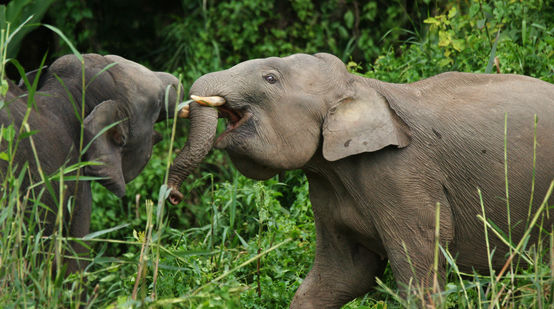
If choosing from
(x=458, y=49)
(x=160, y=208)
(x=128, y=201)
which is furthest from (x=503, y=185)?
(x=128, y=201)

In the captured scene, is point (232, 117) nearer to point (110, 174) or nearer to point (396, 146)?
point (396, 146)

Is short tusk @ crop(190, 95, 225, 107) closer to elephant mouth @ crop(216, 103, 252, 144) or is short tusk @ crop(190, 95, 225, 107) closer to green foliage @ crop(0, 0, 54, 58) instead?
elephant mouth @ crop(216, 103, 252, 144)

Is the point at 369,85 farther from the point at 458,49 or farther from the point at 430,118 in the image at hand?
the point at 458,49

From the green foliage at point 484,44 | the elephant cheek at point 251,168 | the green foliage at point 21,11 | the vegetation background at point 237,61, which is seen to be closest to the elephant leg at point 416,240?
the vegetation background at point 237,61

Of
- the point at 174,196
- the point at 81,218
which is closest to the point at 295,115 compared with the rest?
the point at 174,196

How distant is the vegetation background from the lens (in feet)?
12.4

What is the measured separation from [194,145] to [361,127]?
2.54 ft

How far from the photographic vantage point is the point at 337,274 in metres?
4.57

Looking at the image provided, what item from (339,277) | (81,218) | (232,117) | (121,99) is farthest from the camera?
(121,99)

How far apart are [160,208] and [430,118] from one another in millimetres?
1414

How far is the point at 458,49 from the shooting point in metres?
6.08

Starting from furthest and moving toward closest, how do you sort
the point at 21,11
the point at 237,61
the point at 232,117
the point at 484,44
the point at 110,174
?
the point at 237,61 → the point at 21,11 → the point at 484,44 → the point at 110,174 → the point at 232,117

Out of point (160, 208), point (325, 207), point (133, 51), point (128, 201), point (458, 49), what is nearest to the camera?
point (160, 208)

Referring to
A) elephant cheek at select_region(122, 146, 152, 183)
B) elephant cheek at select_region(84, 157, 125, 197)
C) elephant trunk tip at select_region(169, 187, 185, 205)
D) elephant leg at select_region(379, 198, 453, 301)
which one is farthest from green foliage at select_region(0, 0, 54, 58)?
elephant leg at select_region(379, 198, 453, 301)
